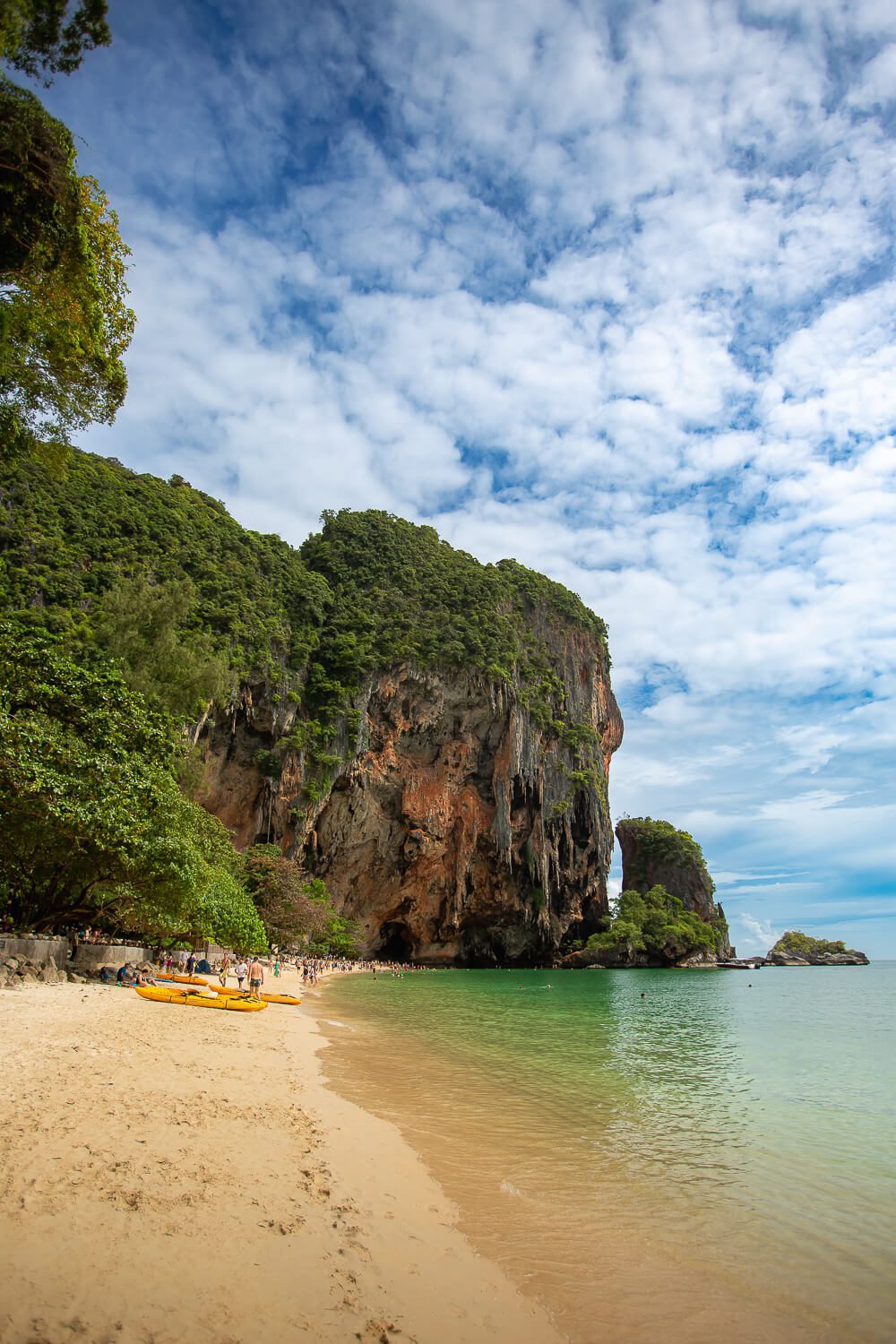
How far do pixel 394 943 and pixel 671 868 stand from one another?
3236 centimetres

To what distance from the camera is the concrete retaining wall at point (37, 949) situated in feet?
40.2

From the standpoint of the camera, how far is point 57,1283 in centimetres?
246

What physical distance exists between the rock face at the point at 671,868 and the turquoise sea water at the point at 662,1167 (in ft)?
186

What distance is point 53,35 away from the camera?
217 inches

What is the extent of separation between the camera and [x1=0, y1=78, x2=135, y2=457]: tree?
6.01m

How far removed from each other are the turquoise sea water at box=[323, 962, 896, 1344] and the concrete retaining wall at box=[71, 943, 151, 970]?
556cm

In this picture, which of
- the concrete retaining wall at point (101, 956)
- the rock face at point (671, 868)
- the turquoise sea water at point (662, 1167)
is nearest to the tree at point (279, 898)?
the concrete retaining wall at point (101, 956)

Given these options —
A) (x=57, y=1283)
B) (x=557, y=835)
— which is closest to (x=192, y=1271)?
(x=57, y=1283)

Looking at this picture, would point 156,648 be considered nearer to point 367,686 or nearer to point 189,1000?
point 189,1000

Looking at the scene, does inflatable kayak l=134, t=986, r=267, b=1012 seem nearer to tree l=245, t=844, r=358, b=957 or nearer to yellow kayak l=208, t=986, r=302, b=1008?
yellow kayak l=208, t=986, r=302, b=1008

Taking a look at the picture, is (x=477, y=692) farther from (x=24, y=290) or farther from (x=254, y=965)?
(x=24, y=290)

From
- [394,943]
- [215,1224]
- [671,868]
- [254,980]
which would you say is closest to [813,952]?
[671,868]

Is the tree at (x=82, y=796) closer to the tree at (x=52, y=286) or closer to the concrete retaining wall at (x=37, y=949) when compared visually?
the concrete retaining wall at (x=37, y=949)

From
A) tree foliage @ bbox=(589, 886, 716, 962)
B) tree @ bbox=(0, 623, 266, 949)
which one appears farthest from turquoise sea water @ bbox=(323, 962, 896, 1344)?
tree foliage @ bbox=(589, 886, 716, 962)
